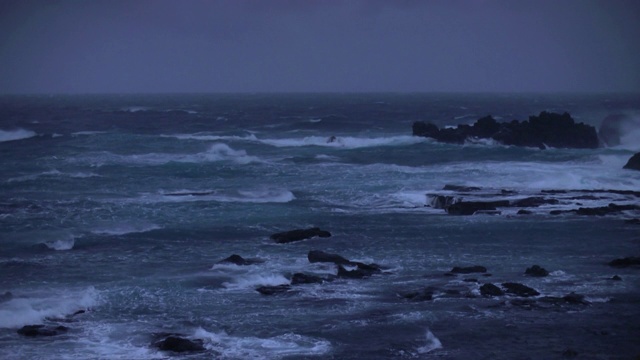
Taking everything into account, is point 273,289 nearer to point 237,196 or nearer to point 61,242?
point 61,242

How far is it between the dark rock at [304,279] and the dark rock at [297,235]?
5.27 m

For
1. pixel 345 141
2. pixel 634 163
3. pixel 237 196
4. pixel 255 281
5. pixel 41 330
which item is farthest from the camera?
pixel 345 141

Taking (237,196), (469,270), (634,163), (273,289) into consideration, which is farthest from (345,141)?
(273,289)

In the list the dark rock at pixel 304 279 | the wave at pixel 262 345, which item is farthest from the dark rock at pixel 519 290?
the wave at pixel 262 345

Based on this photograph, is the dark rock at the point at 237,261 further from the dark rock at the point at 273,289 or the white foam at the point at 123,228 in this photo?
the white foam at the point at 123,228

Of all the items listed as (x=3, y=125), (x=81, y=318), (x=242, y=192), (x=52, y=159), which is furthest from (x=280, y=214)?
(x=3, y=125)

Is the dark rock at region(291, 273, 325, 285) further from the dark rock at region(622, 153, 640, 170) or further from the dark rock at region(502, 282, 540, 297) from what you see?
the dark rock at region(622, 153, 640, 170)

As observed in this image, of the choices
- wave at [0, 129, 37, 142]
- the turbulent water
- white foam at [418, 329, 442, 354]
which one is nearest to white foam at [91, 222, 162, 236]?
the turbulent water

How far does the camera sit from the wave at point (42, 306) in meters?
19.7

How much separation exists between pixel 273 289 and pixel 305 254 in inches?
172

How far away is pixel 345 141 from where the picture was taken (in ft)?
217

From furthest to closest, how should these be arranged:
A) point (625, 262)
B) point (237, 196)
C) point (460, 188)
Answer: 1. point (460, 188)
2. point (237, 196)
3. point (625, 262)

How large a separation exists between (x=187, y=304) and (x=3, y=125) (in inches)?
2537

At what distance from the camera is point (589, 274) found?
2405 centimetres
